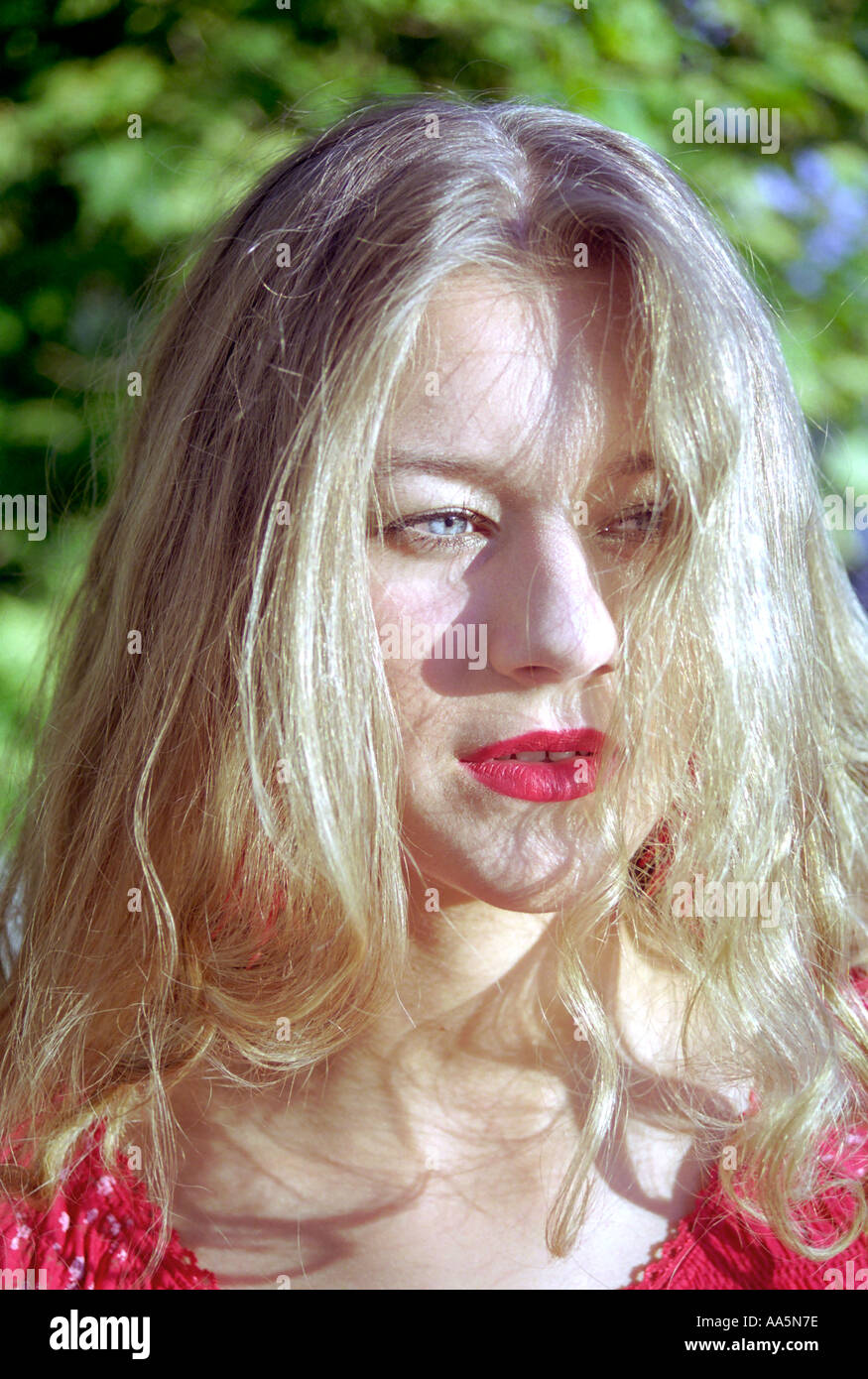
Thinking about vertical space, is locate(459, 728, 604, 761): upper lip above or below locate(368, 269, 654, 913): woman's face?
below

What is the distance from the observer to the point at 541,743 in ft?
3.19

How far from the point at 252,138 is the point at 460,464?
0.84 m

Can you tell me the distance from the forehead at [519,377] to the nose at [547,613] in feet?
0.23

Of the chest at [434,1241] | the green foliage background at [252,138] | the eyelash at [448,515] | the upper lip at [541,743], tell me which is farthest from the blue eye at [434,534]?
the green foliage background at [252,138]

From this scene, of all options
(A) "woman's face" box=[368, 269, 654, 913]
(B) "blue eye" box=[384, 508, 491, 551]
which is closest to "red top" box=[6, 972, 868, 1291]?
(A) "woman's face" box=[368, 269, 654, 913]

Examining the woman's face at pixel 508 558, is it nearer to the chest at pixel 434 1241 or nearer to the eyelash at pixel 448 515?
the eyelash at pixel 448 515

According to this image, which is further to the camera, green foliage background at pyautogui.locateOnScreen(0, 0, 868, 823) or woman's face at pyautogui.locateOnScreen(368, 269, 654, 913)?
green foliage background at pyautogui.locateOnScreen(0, 0, 868, 823)

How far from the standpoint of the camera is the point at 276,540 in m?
1.03

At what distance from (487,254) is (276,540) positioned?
307 mm

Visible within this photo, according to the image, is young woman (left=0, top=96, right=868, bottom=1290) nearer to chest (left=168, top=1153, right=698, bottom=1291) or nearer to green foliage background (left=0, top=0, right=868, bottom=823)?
chest (left=168, top=1153, right=698, bottom=1291)

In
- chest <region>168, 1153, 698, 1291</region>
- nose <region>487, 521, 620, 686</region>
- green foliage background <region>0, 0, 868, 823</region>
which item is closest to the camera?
nose <region>487, 521, 620, 686</region>

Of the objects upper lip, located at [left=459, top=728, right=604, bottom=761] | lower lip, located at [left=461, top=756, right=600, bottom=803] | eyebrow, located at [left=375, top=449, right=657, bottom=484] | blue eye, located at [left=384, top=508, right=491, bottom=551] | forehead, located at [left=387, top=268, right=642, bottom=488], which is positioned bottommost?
lower lip, located at [left=461, top=756, right=600, bottom=803]

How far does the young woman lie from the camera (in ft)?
3.22
